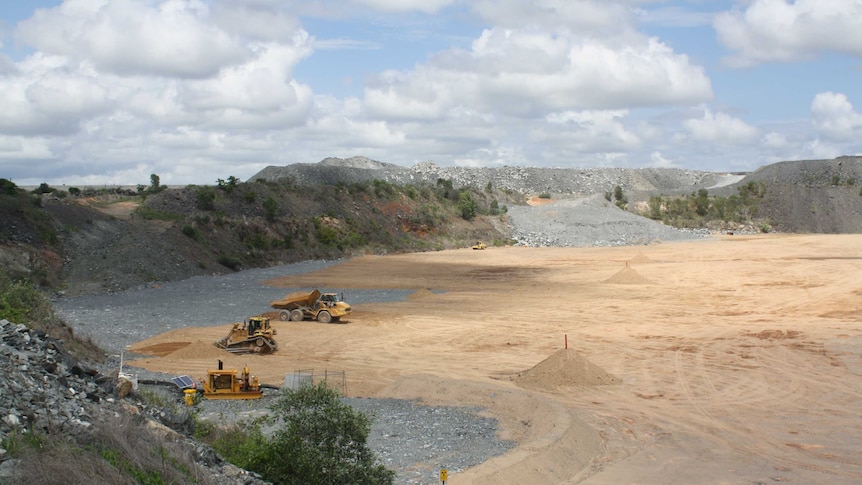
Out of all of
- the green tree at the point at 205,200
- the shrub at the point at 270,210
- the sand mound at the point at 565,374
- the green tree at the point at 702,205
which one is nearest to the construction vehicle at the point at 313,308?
the sand mound at the point at 565,374

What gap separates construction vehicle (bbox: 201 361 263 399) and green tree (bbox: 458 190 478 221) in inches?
2378

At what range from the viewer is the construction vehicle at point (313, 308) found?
29.9m

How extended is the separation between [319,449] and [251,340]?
47.7ft

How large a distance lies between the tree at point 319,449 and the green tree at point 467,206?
67750 mm

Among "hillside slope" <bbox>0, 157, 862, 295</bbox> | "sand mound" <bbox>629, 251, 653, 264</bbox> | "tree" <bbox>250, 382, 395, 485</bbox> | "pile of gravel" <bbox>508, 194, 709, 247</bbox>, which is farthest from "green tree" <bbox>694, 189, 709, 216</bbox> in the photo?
"tree" <bbox>250, 382, 395, 485</bbox>

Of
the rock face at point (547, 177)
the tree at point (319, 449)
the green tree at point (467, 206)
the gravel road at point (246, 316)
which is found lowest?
the gravel road at point (246, 316)

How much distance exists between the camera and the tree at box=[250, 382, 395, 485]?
31.2 ft

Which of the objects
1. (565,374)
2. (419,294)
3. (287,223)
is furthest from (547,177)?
(565,374)

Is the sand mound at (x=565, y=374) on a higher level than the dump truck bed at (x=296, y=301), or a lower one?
lower

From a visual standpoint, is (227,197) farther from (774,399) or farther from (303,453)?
(303,453)

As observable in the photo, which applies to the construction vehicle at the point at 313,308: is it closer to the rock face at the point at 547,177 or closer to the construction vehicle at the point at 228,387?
the construction vehicle at the point at 228,387

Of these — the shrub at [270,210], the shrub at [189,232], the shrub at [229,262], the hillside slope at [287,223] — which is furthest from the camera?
the shrub at [270,210]

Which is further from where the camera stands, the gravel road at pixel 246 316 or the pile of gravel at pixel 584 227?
the pile of gravel at pixel 584 227

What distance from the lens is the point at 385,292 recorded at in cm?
4025
